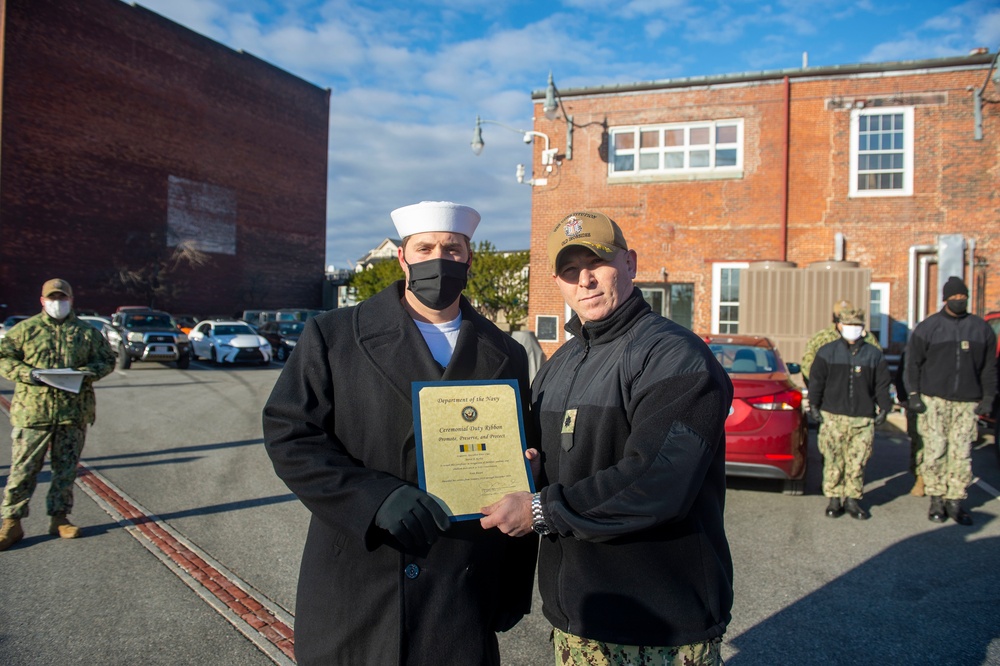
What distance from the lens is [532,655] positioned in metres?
3.61

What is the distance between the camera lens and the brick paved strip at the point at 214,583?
147 inches

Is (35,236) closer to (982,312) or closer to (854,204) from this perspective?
(854,204)

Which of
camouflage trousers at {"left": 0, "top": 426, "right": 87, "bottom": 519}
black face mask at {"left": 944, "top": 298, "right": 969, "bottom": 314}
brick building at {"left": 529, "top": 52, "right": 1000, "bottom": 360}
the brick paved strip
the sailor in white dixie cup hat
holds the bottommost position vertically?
the brick paved strip

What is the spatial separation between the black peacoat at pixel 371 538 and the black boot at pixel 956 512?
18.4ft

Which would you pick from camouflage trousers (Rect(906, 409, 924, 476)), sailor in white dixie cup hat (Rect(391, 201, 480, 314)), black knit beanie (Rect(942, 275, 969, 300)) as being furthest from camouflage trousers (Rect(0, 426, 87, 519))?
black knit beanie (Rect(942, 275, 969, 300))

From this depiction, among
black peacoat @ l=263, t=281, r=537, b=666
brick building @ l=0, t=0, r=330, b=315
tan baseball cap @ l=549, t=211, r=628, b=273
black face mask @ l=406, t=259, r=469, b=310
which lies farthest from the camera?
brick building @ l=0, t=0, r=330, b=315

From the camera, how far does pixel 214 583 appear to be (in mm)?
4449

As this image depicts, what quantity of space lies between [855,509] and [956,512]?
2.77 ft

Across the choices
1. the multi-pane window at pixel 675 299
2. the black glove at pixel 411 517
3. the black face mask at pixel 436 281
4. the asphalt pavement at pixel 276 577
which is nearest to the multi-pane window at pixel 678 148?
the multi-pane window at pixel 675 299

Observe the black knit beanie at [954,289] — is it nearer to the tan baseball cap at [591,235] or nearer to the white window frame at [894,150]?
the tan baseball cap at [591,235]

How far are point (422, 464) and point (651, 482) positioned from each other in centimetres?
66

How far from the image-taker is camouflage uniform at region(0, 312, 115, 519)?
17.4 feet

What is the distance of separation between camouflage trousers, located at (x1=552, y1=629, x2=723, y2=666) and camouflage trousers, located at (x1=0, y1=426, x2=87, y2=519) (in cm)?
491

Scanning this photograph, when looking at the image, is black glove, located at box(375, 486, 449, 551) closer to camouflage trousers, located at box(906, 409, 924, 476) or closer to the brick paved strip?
the brick paved strip
